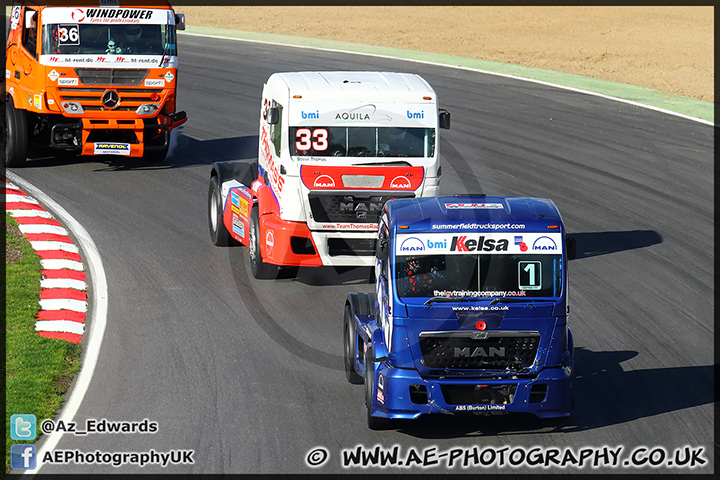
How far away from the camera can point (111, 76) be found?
1972 centimetres

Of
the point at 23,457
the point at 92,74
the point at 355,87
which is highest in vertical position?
the point at 92,74

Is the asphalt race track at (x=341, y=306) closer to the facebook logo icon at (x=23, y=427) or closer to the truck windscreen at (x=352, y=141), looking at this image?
the facebook logo icon at (x=23, y=427)

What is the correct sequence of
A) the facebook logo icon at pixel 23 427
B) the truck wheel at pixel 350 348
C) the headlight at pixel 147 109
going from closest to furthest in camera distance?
the facebook logo icon at pixel 23 427, the truck wheel at pixel 350 348, the headlight at pixel 147 109

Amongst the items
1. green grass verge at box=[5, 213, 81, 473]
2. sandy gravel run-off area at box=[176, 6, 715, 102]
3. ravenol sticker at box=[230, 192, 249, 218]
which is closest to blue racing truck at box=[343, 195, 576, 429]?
green grass verge at box=[5, 213, 81, 473]

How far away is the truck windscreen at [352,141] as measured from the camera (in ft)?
47.2

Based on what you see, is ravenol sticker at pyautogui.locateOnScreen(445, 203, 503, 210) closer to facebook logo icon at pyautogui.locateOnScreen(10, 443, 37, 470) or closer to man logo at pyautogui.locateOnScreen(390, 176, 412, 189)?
man logo at pyautogui.locateOnScreen(390, 176, 412, 189)

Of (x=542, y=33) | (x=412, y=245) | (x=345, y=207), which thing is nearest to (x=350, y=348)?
(x=412, y=245)

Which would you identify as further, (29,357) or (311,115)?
(311,115)

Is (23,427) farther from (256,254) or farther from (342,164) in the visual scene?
(342,164)

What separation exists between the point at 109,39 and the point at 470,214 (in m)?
11.9

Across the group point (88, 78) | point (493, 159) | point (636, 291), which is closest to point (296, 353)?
point (636, 291)

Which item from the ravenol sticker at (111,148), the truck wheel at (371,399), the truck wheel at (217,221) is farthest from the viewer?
the ravenol sticker at (111,148)

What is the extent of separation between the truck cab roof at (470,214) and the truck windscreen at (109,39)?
35.7 feet

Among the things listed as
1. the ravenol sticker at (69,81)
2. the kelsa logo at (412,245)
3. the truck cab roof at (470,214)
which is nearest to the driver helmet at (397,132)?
the truck cab roof at (470,214)
